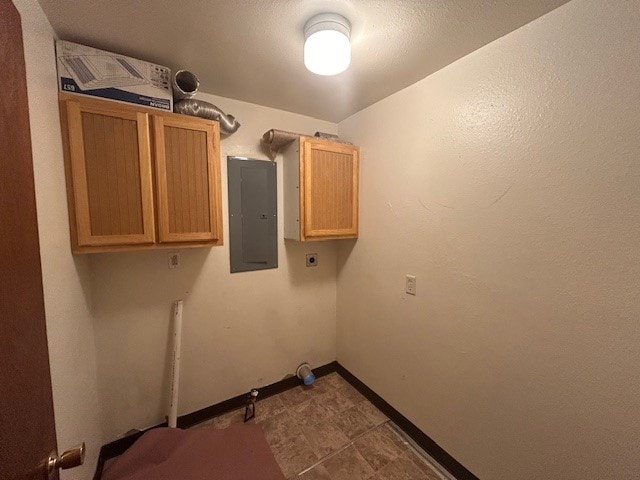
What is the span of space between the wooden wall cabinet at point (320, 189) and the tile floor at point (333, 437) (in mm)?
1296

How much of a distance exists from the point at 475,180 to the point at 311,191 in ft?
3.24

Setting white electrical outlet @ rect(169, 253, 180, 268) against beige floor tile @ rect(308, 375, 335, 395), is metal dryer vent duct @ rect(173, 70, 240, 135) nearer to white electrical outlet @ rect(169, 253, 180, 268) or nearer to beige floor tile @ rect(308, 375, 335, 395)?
white electrical outlet @ rect(169, 253, 180, 268)

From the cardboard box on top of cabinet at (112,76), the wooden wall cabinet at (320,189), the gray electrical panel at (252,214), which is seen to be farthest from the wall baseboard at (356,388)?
the cardboard box on top of cabinet at (112,76)

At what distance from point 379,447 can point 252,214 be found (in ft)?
5.78

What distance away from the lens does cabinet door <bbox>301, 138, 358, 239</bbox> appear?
176 centimetres

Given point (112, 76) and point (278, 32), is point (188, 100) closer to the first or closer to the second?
point (112, 76)

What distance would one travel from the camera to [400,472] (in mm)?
1415

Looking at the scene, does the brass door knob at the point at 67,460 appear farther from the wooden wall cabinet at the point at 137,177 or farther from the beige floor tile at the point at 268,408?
the beige floor tile at the point at 268,408

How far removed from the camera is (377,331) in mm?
1902

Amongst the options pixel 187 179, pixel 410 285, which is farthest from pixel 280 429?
pixel 187 179

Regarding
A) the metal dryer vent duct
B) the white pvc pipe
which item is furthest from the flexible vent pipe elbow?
the white pvc pipe

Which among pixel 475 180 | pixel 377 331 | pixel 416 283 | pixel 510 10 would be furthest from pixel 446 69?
pixel 377 331

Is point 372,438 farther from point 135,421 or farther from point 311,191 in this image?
point 311,191

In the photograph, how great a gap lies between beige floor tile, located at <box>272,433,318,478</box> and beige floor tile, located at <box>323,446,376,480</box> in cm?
11
